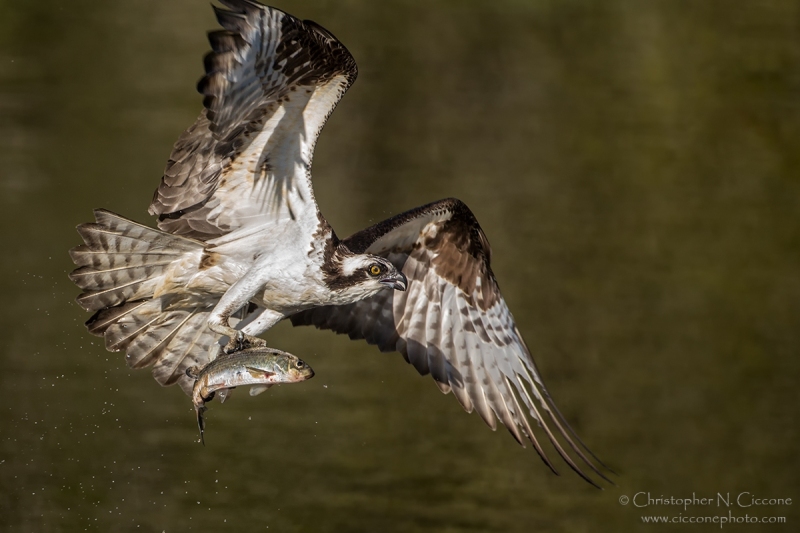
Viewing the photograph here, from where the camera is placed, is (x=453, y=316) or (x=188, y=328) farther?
(x=453, y=316)

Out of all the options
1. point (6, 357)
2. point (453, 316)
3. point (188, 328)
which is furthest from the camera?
point (6, 357)

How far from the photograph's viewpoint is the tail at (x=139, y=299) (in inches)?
239

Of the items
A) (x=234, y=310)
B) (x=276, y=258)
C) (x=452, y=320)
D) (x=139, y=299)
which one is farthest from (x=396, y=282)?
(x=139, y=299)

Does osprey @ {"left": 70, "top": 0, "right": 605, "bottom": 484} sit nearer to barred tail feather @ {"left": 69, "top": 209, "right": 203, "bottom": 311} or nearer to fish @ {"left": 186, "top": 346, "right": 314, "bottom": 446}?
barred tail feather @ {"left": 69, "top": 209, "right": 203, "bottom": 311}

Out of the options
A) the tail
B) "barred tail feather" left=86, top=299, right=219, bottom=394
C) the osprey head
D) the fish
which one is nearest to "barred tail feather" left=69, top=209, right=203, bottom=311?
the tail

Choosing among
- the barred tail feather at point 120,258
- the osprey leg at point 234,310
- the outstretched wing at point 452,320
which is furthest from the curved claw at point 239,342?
the outstretched wing at point 452,320

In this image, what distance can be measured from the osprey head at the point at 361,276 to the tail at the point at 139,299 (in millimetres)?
886

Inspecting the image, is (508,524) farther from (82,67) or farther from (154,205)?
(82,67)

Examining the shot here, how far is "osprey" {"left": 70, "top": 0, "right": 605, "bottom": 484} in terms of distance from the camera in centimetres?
544

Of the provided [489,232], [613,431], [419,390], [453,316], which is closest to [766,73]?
[489,232]

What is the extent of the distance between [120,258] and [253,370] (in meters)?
1.47

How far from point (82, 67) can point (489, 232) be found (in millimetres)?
5107

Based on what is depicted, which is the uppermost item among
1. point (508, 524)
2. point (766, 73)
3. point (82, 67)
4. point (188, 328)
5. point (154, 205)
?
point (766, 73)

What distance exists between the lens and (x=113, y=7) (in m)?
12.3
